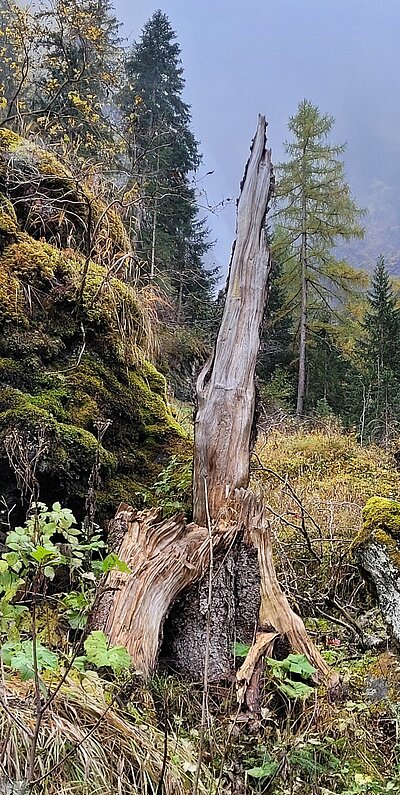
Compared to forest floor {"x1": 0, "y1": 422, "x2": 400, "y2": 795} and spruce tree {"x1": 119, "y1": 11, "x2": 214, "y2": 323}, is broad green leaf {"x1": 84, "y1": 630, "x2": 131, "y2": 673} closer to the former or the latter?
forest floor {"x1": 0, "y1": 422, "x2": 400, "y2": 795}

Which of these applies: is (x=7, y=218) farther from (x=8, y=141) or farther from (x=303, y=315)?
(x=303, y=315)

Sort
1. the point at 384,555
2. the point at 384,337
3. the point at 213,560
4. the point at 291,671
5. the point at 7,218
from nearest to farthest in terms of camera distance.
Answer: the point at 291,671, the point at 213,560, the point at 384,555, the point at 7,218, the point at 384,337

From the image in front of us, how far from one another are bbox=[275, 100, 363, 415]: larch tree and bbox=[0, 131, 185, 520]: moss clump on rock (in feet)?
49.7

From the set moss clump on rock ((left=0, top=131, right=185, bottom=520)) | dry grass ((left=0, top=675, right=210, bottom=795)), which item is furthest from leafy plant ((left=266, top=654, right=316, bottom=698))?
moss clump on rock ((left=0, top=131, right=185, bottom=520))

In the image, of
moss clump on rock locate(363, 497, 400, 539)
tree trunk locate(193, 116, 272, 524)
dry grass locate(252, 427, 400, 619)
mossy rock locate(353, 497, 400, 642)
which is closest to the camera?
mossy rock locate(353, 497, 400, 642)

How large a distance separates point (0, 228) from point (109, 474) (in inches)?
78.3

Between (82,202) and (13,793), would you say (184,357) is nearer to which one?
(82,202)

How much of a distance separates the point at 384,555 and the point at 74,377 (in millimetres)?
2306

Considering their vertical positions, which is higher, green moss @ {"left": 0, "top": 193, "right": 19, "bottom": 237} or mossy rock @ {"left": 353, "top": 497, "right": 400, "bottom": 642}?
green moss @ {"left": 0, "top": 193, "right": 19, "bottom": 237}

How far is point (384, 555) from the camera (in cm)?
306

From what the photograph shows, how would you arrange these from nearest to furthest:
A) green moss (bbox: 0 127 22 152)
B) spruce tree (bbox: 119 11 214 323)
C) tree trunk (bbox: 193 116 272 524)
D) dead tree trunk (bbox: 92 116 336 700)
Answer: dead tree trunk (bbox: 92 116 336 700) → tree trunk (bbox: 193 116 272 524) → green moss (bbox: 0 127 22 152) → spruce tree (bbox: 119 11 214 323)

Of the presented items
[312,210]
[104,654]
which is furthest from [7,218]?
[312,210]

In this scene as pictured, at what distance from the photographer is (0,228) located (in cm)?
419

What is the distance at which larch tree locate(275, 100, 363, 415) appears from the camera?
19.6 meters
